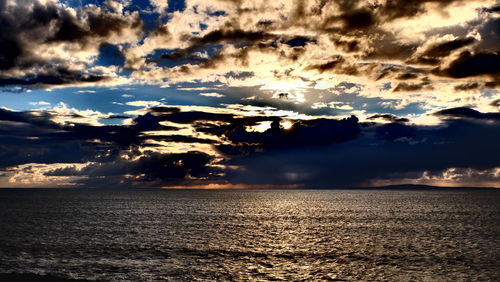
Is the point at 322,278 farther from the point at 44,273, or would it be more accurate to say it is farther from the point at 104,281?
the point at 44,273

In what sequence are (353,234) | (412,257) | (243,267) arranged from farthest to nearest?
(353,234), (412,257), (243,267)

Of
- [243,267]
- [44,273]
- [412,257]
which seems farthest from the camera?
[412,257]

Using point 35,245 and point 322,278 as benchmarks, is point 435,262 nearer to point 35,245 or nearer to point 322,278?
point 322,278

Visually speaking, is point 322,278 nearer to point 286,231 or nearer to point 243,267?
point 243,267

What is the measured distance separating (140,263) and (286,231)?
41.2 meters

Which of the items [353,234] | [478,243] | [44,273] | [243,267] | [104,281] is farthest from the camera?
[353,234]

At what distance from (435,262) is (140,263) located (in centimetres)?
3423

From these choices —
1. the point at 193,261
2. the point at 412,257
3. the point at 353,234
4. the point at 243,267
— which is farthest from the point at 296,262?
the point at 353,234

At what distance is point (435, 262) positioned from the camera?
158ft

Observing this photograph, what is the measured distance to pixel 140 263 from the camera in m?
45.1

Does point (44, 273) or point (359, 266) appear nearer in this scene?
point (44, 273)

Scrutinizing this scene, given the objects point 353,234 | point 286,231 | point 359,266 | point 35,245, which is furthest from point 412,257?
point 35,245

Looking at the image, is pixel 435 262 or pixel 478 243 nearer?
pixel 435 262

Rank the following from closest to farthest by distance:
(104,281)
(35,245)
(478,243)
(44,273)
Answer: (104,281), (44,273), (35,245), (478,243)
